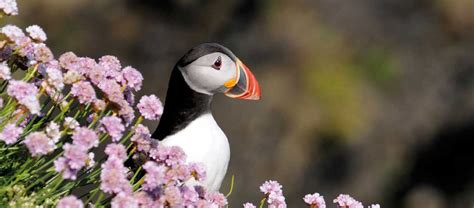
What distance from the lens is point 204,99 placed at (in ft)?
13.0

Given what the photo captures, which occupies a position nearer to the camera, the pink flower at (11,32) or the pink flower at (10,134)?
the pink flower at (10,134)

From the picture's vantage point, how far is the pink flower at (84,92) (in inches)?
117

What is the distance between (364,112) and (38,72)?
8710mm

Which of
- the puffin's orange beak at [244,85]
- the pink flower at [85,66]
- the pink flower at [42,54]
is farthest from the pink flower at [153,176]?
the puffin's orange beak at [244,85]

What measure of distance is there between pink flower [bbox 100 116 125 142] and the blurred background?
328 inches

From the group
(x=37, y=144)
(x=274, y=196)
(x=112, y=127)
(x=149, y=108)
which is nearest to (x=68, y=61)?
(x=149, y=108)

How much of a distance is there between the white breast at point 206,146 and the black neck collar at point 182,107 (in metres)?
0.03

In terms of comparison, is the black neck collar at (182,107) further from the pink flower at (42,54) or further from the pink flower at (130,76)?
the pink flower at (42,54)

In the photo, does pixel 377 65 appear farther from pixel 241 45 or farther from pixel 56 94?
pixel 56 94

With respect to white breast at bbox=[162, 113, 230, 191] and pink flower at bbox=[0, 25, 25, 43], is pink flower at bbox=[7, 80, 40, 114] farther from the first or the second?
white breast at bbox=[162, 113, 230, 191]

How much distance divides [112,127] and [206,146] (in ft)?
3.19

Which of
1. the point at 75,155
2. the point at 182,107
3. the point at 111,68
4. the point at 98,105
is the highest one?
the point at 182,107

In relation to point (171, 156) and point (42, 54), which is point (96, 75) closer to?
point (42, 54)

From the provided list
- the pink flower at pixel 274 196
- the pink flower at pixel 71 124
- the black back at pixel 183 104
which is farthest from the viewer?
the black back at pixel 183 104
